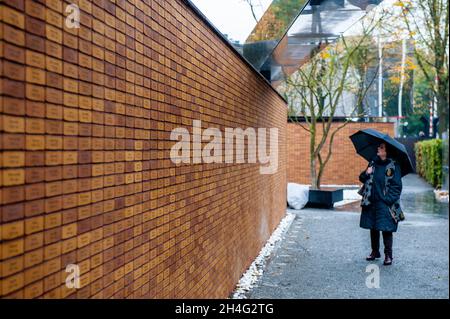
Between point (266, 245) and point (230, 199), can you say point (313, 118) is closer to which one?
point (266, 245)

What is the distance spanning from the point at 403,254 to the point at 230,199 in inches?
137

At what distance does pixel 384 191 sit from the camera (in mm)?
6562

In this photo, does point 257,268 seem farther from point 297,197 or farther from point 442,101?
point 442,101

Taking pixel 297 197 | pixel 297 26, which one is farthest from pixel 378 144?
pixel 297 197

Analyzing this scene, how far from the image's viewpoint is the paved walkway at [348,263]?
5371 millimetres

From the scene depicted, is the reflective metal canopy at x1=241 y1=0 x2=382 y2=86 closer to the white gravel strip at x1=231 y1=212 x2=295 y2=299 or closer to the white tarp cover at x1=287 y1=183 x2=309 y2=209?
the white gravel strip at x1=231 y1=212 x2=295 y2=299

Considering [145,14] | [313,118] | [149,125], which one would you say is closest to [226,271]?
[149,125]

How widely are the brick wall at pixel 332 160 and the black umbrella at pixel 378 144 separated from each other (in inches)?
486

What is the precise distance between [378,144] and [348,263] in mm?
1805

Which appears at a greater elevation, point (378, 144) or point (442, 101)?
point (442, 101)

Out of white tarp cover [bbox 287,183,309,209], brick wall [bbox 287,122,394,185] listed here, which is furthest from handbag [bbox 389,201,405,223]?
brick wall [bbox 287,122,394,185]

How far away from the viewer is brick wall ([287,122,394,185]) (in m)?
19.8

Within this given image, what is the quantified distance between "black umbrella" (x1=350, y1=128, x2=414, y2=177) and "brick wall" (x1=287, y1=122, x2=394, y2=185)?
12337 millimetres
